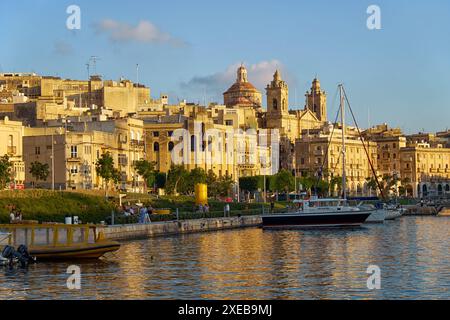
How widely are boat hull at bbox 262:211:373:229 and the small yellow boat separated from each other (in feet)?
108

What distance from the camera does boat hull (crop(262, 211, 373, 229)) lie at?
257 feet

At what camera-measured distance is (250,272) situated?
4178cm

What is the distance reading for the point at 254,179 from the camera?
136 meters

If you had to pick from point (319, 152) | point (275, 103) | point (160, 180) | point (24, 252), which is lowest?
point (24, 252)

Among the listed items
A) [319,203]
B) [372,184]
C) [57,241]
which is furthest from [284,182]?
[57,241]

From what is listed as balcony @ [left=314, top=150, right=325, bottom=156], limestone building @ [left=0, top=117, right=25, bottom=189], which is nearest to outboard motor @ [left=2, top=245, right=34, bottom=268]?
limestone building @ [left=0, top=117, right=25, bottom=189]

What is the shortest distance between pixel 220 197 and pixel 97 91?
37184 mm

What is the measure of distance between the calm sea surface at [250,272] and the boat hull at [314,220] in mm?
15851

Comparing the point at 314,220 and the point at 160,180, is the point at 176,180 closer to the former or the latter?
the point at 160,180

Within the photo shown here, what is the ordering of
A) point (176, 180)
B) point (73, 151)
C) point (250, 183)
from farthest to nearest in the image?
point (250, 183) → point (176, 180) → point (73, 151)

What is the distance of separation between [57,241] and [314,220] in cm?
3533
